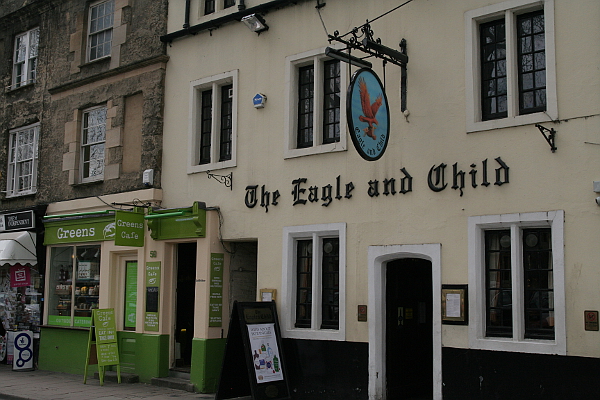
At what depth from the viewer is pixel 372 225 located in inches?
439

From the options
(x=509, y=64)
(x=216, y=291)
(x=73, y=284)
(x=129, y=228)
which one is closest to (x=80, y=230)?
(x=73, y=284)

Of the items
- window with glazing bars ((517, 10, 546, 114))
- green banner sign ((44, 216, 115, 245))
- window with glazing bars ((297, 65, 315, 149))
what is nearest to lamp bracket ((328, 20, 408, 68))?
window with glazing bars ((297, 65, 315, 149))

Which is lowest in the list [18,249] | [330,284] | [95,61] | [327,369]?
[327,369]

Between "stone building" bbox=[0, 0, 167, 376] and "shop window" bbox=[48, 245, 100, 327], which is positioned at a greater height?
"stone building" bbox=[0, 0, 167, 376]

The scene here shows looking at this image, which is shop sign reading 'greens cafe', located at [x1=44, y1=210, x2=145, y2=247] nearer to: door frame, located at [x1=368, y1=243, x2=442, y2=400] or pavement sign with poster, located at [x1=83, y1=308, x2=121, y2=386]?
pavement sign with poster, located at [x1=83, y1=308, x2=121, y2=386]

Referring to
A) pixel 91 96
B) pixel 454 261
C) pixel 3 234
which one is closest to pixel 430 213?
pixel 454 261

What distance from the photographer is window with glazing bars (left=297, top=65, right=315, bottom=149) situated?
493 inches

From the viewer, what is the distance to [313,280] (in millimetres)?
11867

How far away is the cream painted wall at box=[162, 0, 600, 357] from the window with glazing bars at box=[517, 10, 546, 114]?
396 millimetres

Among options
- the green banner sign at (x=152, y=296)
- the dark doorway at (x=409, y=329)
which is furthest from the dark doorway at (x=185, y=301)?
the dark doorway at (x=409, y=329)

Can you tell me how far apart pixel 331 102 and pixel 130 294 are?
21.0 ft

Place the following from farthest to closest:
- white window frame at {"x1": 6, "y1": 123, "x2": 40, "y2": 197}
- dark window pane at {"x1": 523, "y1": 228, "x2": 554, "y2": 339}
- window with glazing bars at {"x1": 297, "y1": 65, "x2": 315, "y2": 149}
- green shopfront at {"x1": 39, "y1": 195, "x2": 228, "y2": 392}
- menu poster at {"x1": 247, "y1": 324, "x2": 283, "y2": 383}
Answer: white window frame at {"x1": 6, "y1": 123, "x2": 40, "y2": 197}, green shopfront at {"x1": 39, "y1": 195, "x2": 228, "y2": 392}, window with glazing bars at {"x1": 297, "y1": 65, "x2": 315, "y2": 149}, menu poster at {"x1": 247, "y1": 324, "x2": 283, "y2": 383}, dark window pane at {"x1": 523, "y1": 228, "x2": 554, "y2": 339}

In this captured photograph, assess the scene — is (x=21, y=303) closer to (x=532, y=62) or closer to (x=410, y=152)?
(x=410, y=152)

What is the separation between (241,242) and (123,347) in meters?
3.61
